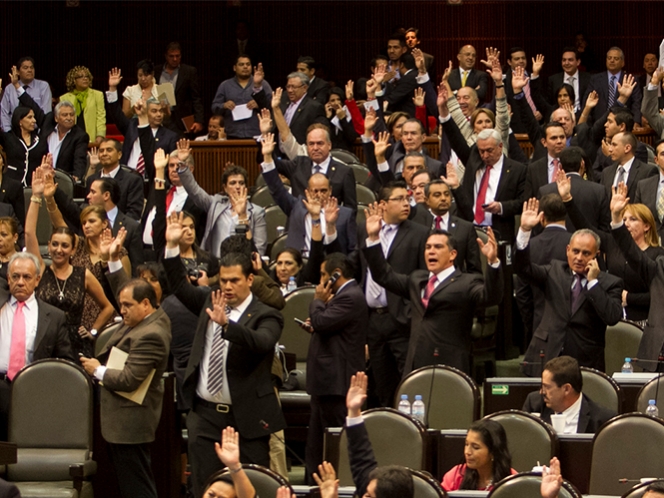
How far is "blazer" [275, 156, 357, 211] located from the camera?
8.06 meters

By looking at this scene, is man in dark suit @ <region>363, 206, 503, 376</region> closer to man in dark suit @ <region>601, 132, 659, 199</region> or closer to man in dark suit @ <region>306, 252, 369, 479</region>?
man in dark suit @ <region>306, 252, 369, 479</region>

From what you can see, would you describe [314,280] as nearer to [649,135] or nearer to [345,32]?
[649,135]

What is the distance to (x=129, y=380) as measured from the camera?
568 cm

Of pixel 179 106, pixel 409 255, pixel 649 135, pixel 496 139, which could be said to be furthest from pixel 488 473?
pixel 179 106

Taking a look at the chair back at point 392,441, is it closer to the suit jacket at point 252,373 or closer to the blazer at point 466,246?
the suit jacket at point 252,373

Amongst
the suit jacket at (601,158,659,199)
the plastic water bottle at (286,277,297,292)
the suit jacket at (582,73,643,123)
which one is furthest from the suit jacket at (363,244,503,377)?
the suit jacket at (582,73,643,123)

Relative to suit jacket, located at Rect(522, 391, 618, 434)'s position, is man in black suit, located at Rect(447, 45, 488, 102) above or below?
above

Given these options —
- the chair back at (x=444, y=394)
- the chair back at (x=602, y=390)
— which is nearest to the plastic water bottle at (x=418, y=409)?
the chair back at (x=444, y=394)

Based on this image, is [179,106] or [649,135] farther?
[179,106]

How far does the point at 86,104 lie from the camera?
11336mm

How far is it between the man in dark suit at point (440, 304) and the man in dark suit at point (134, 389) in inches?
47.8

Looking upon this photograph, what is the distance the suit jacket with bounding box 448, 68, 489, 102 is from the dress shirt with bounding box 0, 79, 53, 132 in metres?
3.70

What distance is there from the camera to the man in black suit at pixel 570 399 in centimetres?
536

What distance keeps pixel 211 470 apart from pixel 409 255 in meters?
1.96
